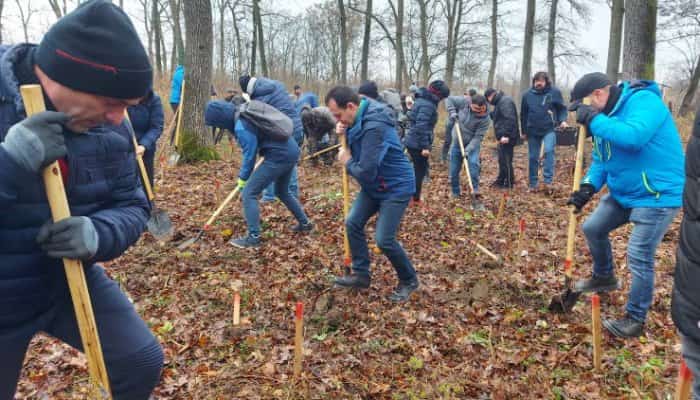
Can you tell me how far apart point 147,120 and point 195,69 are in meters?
4.16

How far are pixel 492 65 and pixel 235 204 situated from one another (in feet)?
63.1

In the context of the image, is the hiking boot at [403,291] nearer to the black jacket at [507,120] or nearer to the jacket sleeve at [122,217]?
the jacket sleeve at [122,217]

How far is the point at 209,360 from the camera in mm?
3568

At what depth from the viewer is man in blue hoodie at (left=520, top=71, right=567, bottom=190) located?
843cm

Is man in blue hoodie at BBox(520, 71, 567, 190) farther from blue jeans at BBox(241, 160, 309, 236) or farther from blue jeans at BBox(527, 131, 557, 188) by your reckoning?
blue jeans at BBox(241, 160, 309, 236)

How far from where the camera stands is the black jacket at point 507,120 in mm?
8555

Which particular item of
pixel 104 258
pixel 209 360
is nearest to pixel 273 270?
pixel 209 360

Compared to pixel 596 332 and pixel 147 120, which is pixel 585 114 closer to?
pixel 596 332

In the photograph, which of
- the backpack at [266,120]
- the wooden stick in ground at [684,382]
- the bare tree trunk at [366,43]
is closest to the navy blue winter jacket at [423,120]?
the backpack at [266,120]

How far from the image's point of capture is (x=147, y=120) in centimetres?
573

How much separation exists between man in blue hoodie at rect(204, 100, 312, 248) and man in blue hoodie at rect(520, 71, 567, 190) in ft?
16.6

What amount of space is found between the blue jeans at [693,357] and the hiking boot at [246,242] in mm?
4647

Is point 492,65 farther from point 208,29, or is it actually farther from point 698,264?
point 698,264

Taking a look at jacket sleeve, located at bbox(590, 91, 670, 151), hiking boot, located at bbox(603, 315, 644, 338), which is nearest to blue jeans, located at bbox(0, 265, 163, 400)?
jacket sleeve, located at bbox(590, 91, 670, 151)
